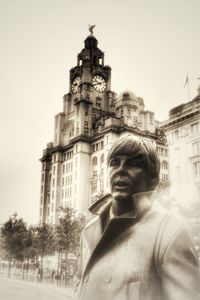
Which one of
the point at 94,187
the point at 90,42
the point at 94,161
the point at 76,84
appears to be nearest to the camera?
the point at 94,187

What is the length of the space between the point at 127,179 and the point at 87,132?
190 feet

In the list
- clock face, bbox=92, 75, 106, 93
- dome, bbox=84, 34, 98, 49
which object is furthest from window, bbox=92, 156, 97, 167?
dome, bbox=84, 34, 98, 49

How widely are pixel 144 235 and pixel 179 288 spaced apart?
0.30 meters

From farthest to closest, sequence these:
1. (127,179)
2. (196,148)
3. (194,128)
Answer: (194,128), (196,148), (127,179)

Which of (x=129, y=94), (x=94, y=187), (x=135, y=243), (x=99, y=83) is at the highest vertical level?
(x=99, y=83)

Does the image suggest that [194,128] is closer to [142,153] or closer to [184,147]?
[184,147]

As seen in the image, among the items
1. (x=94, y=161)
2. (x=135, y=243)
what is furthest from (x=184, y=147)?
(x=135, y=243)

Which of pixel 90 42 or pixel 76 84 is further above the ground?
pixel 90 42

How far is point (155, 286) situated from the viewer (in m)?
1.54

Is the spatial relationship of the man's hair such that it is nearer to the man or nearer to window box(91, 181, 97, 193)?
the man

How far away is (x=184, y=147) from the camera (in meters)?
33.5

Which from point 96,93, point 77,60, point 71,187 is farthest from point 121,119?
point 77,60

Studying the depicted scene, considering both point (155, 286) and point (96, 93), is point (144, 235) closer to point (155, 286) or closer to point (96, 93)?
point (155, 286)

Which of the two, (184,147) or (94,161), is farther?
(94,161)
